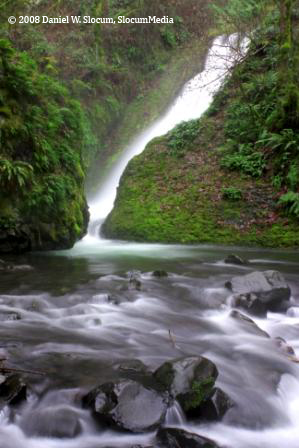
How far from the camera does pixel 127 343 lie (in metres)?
4.79

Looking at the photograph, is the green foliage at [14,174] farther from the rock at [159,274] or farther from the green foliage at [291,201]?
the green foliage at [291,201]

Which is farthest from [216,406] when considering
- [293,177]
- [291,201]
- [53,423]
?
[293,177]

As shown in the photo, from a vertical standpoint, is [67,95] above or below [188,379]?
above

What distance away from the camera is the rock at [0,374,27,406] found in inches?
133

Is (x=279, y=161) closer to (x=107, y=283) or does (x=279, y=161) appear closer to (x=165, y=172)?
(x=165, y=172)

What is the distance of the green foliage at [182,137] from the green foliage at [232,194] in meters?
3.13

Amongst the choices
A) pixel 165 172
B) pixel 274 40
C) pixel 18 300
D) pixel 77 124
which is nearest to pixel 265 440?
pixel 18 300

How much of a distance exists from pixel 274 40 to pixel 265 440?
51.6ft

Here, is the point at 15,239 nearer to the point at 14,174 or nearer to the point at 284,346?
the point at 14,174

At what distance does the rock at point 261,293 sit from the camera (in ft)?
19.9

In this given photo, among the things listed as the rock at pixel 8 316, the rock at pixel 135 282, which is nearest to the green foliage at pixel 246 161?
the rock at pixel 135 282

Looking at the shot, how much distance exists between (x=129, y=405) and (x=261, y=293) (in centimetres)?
342

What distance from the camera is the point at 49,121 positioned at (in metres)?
10.1

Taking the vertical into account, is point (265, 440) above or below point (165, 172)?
below
